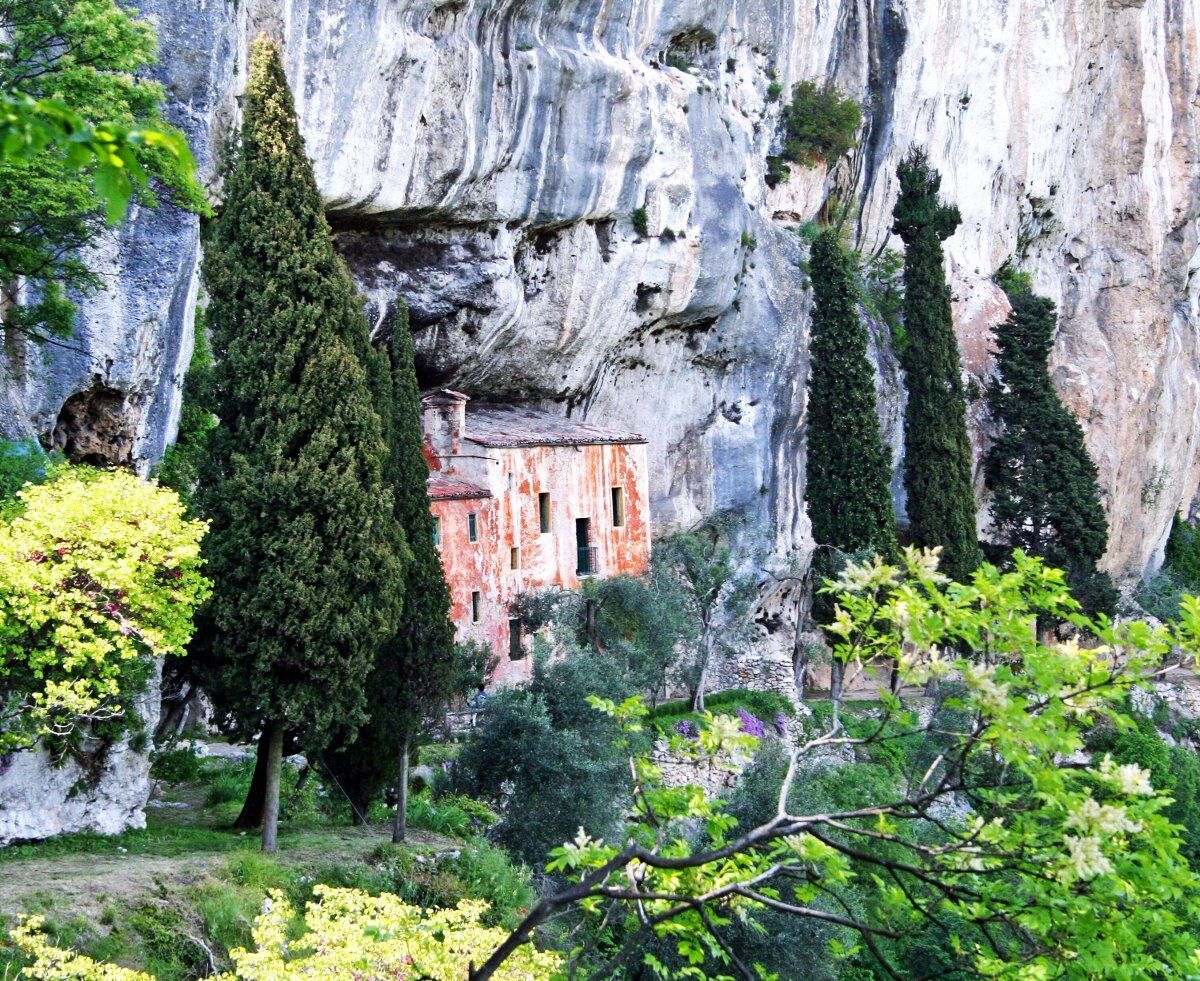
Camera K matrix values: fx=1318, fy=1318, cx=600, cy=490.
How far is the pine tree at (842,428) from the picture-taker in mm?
29969

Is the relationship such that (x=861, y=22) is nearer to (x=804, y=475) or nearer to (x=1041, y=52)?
(x=1041, y=52)

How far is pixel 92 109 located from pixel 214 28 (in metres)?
4.72

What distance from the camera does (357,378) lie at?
52.5ft

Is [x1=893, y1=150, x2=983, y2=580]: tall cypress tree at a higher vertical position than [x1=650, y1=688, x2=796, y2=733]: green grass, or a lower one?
higher

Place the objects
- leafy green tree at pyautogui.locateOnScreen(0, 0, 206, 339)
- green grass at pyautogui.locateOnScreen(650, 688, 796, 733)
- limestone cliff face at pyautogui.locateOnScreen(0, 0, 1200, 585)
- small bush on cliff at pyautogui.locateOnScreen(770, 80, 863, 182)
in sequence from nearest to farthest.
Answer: leafy green tree at pyautogui.locateOnScreen(0, 0, 206, 339) < limestone cliff face at pyautogui.locateOnScreen(0, 0, 1200, 585) < green grass at pyautogui.locateOnScreen(650, 688, 796, 733) < small bush on cliff at pyautogui.locateOnScreen(770, 80, 863, 182)

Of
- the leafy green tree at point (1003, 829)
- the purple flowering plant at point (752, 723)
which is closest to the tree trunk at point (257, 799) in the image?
the leafy green tree at point (1003, 829)

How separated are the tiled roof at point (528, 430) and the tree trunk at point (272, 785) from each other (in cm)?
1217

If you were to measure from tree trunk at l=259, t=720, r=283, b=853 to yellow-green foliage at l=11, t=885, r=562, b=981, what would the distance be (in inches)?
240

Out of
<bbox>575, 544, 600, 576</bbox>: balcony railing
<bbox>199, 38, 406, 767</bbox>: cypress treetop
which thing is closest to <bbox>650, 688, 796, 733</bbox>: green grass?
<bbox>575, 544, 600, 576</bbox>: balcony railing

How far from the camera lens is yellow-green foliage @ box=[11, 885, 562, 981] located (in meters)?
7.89

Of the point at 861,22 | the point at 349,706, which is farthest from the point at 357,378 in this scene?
the point at 861,22

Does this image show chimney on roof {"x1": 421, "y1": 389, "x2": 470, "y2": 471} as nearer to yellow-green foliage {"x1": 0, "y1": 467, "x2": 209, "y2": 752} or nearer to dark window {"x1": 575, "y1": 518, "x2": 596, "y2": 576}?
dark window {"x1": 575, "y1": 518, "x2": 596, "y2": 576}

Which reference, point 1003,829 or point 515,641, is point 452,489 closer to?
point 515,641

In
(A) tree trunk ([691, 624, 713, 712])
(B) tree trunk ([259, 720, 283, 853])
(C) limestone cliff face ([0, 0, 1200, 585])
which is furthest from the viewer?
(A) tree trunk ([691, 624, 713, 712])
